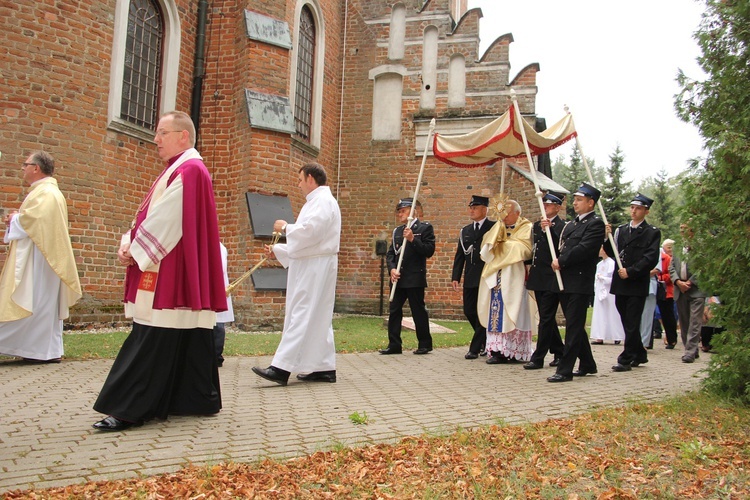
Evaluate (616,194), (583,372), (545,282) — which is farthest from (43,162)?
(616,194)

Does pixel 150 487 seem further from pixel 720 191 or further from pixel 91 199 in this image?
pixel 91 199

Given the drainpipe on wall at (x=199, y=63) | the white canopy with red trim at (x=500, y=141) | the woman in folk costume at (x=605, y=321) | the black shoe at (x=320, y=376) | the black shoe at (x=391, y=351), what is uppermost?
the drainpipe on wall at (x=199, y=63)

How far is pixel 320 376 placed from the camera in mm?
6750

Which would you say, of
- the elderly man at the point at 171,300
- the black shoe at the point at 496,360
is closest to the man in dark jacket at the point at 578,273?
the black shoe at the point at 496,360

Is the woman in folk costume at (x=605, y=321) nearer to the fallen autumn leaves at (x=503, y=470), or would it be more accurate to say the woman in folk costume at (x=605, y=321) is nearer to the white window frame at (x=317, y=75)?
the white window frame at (x=317, y=75)

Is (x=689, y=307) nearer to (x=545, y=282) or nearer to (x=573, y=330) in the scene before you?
(x=545, y=282)

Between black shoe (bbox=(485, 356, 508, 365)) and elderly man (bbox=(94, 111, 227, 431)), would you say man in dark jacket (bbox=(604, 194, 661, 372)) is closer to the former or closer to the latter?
black shoe (bbox=(485, 356, 508, 365))

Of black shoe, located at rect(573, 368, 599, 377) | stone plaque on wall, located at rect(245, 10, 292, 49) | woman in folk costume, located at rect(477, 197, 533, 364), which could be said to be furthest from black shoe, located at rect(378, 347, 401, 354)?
stone plaque on wall, located at rect(245, 10, 292, 49)

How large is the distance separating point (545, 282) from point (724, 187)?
2829 mm

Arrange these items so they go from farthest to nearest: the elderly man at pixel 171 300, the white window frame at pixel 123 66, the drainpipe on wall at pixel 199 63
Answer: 1. the drainpipe on wall at pixel 199 63
2. the white window frame at pixel 123 66
3. the elderly man at pixel 171 300

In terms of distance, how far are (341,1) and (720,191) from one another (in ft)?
46.3

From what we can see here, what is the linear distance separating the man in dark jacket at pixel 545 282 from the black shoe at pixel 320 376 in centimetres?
282

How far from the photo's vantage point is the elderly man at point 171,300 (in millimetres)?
4624

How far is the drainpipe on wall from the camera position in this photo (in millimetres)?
13172
